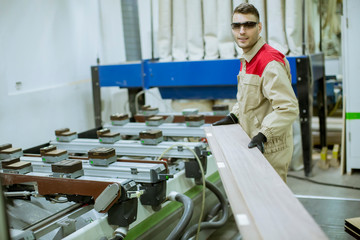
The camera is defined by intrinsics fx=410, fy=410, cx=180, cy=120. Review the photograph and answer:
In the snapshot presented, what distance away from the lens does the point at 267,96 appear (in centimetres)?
194

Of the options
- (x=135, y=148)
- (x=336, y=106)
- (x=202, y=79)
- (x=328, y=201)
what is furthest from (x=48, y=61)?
(x=336, y=106)

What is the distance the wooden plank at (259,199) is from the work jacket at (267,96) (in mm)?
147

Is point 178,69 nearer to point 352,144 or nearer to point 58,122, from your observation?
point 58,122

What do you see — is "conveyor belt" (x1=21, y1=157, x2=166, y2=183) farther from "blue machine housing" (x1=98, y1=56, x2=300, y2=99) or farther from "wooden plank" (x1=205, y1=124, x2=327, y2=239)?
"blue machine housing" (x1=98, y1=56, x2=300, y2=99)

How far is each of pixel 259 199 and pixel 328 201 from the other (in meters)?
2.22

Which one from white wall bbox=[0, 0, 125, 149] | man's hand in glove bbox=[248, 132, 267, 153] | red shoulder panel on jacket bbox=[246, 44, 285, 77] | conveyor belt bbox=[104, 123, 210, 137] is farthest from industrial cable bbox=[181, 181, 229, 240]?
white wall bbox=[0, 0, 125, 149]

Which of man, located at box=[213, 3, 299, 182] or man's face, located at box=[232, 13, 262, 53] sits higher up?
man's face, located at box=[232, 13, 262, 53]

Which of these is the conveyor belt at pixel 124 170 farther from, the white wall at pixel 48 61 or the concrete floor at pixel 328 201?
the white wall at pixel 48 61

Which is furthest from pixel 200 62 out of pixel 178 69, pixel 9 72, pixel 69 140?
pixel 9 72

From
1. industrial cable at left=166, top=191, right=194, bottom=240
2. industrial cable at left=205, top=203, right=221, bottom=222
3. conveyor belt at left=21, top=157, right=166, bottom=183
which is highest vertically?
conveyor belt at left=21, top=157, right=166, bottom=183

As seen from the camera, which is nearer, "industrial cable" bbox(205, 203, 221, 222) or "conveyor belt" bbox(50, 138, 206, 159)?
"conveyor belt" bbox(50, 138, 206, 159)

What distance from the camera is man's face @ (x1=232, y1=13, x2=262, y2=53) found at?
195cm

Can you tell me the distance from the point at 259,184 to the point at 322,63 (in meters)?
3.36

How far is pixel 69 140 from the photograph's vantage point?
10.3 feet
